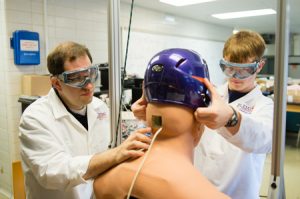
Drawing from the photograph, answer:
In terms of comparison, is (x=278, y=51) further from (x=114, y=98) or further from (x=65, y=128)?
(x=65, y=128)

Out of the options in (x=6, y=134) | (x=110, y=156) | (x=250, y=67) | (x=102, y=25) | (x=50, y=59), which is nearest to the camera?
(x=110, y=156)

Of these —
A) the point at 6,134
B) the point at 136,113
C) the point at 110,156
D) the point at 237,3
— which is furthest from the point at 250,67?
the point at 237,3

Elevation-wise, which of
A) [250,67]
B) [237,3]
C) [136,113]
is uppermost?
[237,3]

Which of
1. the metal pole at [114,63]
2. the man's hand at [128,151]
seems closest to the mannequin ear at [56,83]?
the metal pole at [114,63]

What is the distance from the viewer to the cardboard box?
3.41m

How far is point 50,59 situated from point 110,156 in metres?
0.88

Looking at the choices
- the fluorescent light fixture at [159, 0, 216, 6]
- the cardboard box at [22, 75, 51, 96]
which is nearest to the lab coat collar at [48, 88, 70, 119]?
the cardboard box at [22, 75, 51, 96]

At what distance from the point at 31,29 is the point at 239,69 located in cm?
316

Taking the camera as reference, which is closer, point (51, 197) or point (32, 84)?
point (51, 197)

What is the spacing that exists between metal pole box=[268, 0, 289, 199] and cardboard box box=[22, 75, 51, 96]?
3.08 meters

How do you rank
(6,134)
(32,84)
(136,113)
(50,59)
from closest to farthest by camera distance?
(136,113) → (50,59) → (32,84) → (6,134)

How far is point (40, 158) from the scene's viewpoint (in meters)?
1.25

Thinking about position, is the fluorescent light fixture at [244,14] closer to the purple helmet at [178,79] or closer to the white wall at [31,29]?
the white wall at [31,29]

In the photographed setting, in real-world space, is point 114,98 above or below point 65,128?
above
